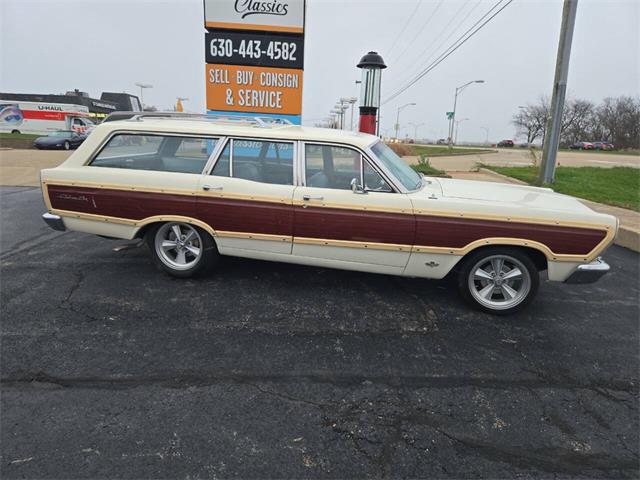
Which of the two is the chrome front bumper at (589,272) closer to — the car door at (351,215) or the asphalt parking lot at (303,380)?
the asphalt parking lot at (303,380)

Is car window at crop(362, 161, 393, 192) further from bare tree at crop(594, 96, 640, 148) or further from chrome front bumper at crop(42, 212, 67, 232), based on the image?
bare tree at crop(594, 96, 640, 148)

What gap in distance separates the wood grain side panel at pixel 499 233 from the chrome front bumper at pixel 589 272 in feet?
0.50

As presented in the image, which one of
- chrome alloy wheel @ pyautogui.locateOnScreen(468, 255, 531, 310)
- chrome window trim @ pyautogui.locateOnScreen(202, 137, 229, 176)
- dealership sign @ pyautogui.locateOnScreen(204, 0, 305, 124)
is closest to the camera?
chrome alloy wheel @ pyautogui.locateOnScreen(468, 255, 531, 310)

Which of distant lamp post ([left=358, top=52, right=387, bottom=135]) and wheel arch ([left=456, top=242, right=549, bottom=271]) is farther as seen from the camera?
distant lamp post ([left=358, top=52, right=387, bottom=135])

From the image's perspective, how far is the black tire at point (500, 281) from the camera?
370 centimetres

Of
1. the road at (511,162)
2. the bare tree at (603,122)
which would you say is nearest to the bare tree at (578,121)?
the bare tree at (603,122)

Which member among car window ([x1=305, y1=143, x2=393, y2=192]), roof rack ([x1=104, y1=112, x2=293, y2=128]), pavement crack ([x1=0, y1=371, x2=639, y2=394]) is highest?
roof rack ([x1=104, y1=112, x2=293, y2=128])

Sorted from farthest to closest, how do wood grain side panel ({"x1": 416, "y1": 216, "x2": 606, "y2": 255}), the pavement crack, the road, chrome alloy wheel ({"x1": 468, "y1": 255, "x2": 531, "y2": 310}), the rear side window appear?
the road, the rear side window, chrome alloy wheel ({"x1": 468, "y1": 255, "x2": 531, "y2": 310}), wood grain side panel ({"x1": 416, "y1": 216, "x2": 606, "y2": 255}), the pavement crack

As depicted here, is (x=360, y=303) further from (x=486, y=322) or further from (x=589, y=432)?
(x=589, y=432)

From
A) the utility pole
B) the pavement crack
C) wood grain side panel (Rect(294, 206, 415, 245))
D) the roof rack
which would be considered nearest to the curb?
the pavement crack

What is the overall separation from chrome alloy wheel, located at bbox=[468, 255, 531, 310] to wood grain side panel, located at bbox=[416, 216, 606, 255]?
27 cm

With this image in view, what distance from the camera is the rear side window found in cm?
422

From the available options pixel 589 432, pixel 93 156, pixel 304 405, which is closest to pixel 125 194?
pixel 93 156

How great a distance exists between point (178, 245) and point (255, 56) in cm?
612
